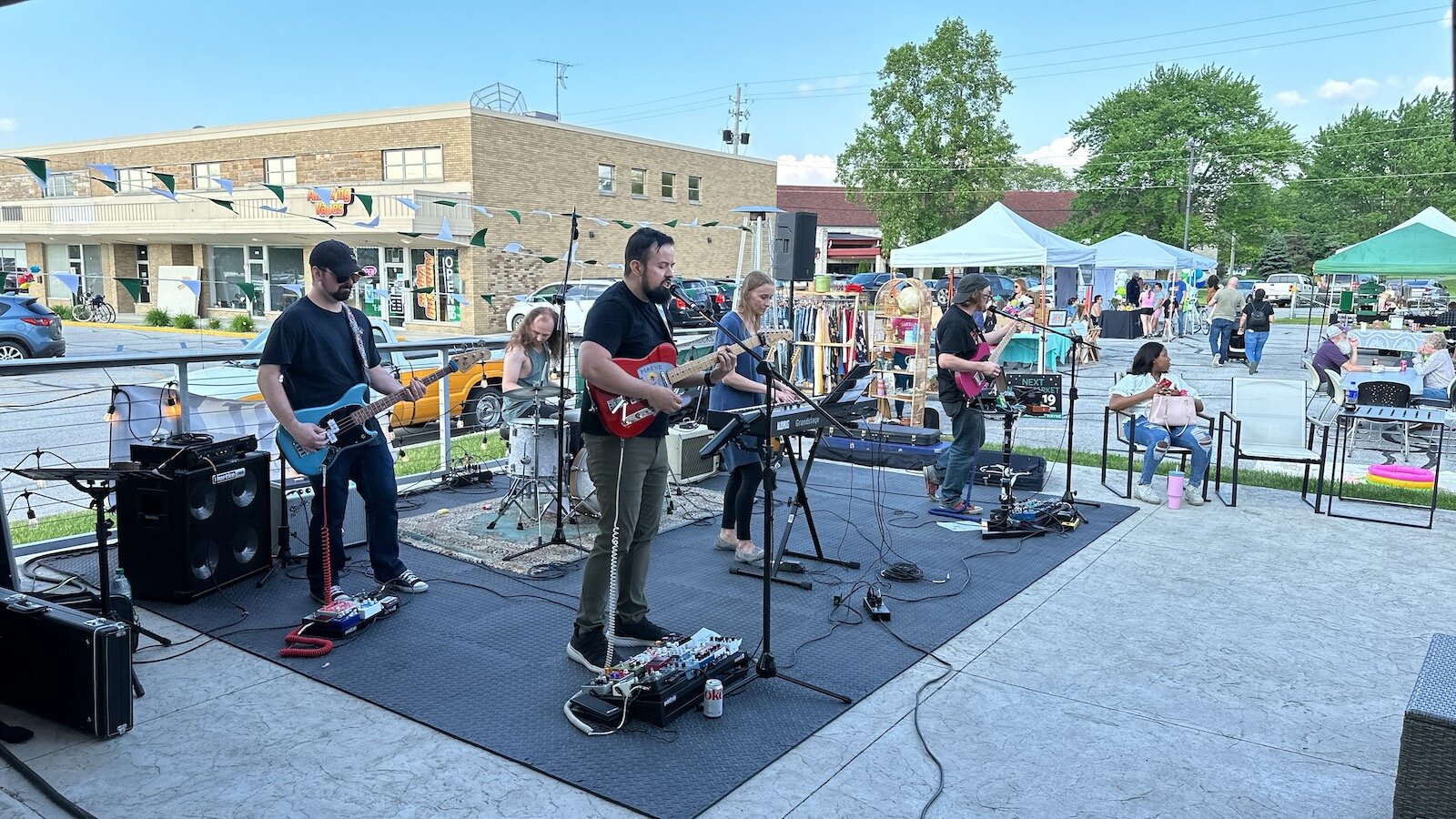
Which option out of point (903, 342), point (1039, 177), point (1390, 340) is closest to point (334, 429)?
point (903, 342)

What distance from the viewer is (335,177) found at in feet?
95.6

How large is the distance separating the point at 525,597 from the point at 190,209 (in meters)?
28.0

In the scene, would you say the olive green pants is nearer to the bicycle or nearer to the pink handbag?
the pink handbag

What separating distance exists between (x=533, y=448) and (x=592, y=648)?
2.60 metres

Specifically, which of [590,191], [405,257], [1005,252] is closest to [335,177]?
[405,257]

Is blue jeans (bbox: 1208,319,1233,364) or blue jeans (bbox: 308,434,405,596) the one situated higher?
blue jeans (bbox: 1208,319,1233,364)

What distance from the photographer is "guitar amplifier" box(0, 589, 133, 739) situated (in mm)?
3406

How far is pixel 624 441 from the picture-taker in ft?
13.0

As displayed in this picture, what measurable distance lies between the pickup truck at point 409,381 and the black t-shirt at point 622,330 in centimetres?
246

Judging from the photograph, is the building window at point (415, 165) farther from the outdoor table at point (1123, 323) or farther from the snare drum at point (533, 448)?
the snare drum at point (533, 448)

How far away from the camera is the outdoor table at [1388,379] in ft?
33.1

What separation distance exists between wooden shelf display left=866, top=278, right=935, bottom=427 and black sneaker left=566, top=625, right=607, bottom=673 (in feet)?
23.5

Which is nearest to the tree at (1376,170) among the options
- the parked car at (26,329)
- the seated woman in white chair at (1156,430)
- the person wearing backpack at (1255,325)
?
the person wearing backpack at (1255,325)

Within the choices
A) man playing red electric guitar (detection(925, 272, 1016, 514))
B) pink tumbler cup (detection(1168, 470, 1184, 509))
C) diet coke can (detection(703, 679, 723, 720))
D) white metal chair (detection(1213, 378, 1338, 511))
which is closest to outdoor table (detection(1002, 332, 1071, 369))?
white metal chair (detection(1213, 378, 1338, 511))
